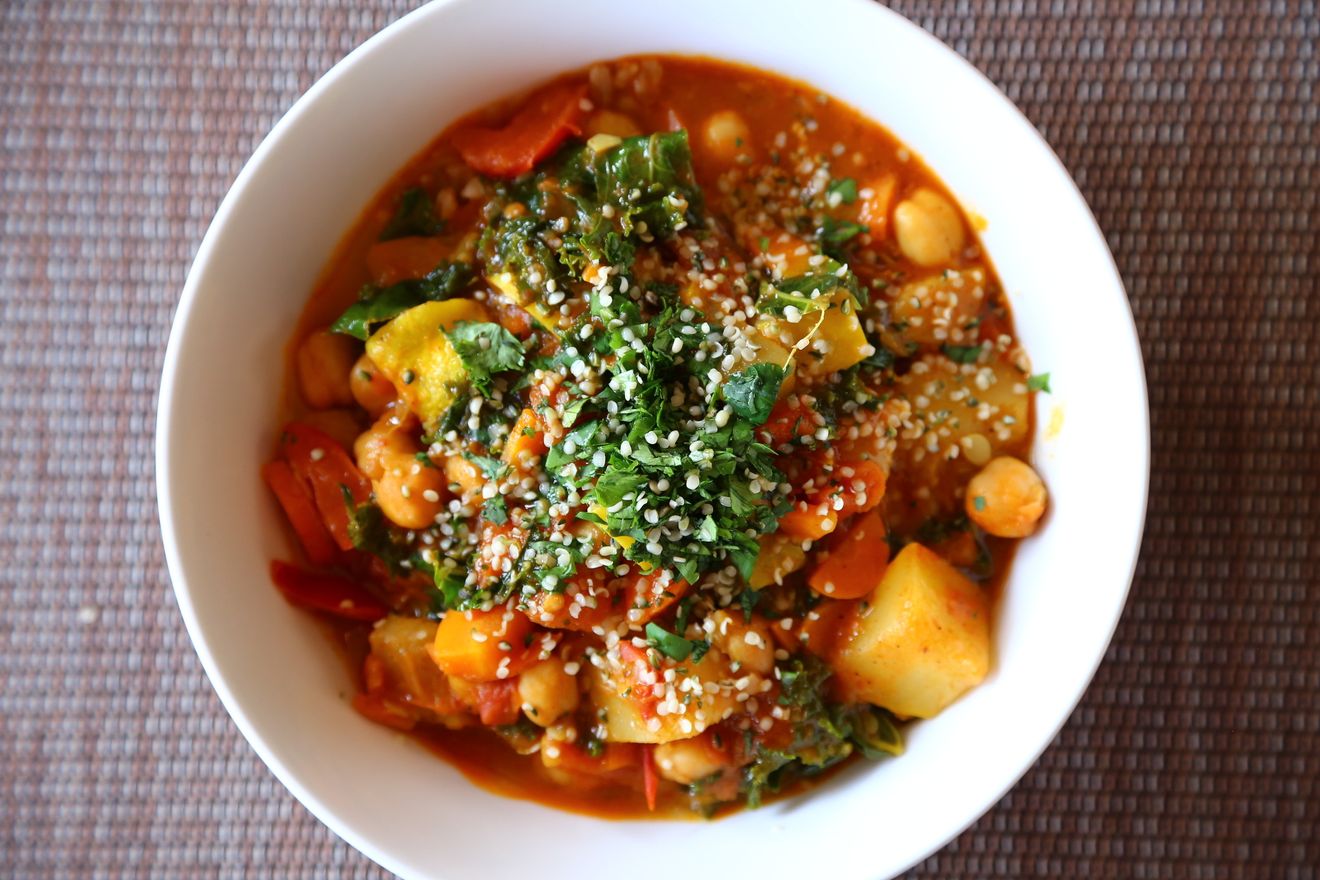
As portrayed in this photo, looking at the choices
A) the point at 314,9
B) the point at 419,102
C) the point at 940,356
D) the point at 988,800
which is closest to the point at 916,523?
the point at 940,356

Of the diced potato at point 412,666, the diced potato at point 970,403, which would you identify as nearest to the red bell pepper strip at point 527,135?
the diced potato at point 970,403

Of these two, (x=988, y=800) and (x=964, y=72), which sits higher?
(x=964, y=72)

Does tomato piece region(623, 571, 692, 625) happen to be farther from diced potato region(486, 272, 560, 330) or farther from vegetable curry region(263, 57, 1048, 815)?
diced potato region(486, 272, 560, 330)

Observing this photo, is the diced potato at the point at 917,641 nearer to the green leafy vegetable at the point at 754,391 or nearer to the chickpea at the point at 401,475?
the green leafy vegetable at the point at 754,391

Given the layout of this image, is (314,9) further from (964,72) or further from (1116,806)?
(1116,806)

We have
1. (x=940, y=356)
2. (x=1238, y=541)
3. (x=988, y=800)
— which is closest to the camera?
(x=988, y=800)

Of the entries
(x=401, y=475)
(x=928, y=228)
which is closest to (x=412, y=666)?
(x=401, y=475)

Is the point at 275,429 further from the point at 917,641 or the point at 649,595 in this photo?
the point at 917,641
